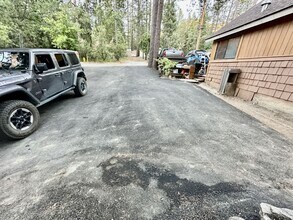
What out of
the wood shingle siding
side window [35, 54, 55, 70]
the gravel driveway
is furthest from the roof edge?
side window [35, 54, 55, 70]

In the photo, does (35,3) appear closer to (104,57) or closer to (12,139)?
(104,57)

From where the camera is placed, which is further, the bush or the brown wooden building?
the bush

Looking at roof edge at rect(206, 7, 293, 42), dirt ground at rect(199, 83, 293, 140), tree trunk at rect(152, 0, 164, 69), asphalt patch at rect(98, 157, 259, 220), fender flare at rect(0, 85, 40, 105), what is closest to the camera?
asphalt patch at rect(98, 157, 259, 220)

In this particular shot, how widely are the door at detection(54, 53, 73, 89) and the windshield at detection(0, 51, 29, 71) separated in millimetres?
924

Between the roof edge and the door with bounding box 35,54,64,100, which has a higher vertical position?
the roof edge

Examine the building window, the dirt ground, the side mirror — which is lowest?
the dirt ground

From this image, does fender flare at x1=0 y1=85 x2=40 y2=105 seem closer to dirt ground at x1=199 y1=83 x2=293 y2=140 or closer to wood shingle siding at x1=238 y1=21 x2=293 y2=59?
dirt ground at x1=199 y1=83 x2=293 y2=140

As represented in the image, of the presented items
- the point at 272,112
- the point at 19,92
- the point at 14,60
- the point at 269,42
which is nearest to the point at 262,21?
the point at 269,42

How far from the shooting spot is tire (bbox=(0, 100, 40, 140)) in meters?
2.62

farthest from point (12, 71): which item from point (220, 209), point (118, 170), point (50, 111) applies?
point (220, 209)

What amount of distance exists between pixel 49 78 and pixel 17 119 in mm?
1396

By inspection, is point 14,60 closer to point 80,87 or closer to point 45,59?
point 45,59

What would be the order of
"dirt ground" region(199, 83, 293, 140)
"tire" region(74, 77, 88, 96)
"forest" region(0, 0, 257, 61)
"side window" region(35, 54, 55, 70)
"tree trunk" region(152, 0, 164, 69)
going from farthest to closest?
"forest" region(0, 0, 257, 61)
"tree trunk" region(152, 0, 164, 69)
"tire" region(74, 77, 88, 96)
"dirt ground" region(199, 83, 293, 140)
"side window" region(35, 54, 55, 70)

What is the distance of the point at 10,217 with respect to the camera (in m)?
1.47
